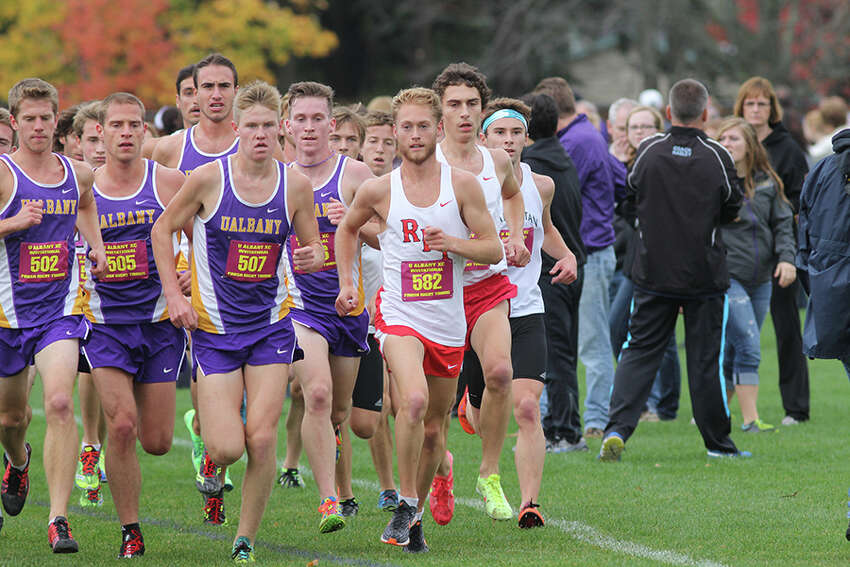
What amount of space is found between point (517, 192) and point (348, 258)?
1.23 meters

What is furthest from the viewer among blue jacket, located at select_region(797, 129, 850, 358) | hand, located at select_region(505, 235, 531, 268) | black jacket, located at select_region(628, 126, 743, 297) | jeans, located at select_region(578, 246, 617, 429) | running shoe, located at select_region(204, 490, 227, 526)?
jeans, located at select_region(578, 246, 617, 429)

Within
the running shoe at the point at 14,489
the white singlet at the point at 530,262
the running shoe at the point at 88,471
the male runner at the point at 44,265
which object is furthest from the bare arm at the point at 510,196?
the running shoe at the point at 14,489

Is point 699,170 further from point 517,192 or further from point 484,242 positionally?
point 484,242

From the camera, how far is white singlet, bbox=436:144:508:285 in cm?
800

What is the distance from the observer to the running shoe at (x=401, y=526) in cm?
734

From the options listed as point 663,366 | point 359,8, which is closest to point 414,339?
point 663,366

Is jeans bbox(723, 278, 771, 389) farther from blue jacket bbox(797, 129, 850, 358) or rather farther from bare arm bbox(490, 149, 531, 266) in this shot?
blue jacket bbox(797, 129, 850, 358)

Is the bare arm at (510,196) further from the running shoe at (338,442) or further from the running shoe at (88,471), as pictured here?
the running shoe at (88,471)

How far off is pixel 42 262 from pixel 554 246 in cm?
316

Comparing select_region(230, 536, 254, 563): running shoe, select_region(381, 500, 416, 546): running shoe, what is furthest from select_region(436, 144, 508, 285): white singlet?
select_region(230, 536, 254, 563): running shoe

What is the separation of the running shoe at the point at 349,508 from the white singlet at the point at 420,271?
5.58 ft

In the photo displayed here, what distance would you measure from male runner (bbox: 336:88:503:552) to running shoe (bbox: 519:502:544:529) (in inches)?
26.5

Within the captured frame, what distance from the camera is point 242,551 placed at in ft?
23.1

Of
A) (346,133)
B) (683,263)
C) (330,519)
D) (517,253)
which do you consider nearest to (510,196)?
(517,253)
